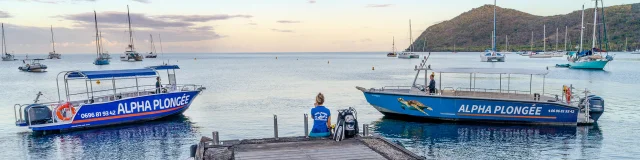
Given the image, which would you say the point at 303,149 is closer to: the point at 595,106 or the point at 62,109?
the point at 62,109

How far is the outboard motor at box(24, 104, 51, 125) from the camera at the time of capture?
21344 millimetres

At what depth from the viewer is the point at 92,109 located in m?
22.5

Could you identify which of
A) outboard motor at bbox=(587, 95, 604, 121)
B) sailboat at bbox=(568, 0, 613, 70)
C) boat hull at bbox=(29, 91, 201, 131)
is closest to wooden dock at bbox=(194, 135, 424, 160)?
boat hull at bbox=(29, 91, 201, 131)

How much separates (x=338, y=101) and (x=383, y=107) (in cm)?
1091

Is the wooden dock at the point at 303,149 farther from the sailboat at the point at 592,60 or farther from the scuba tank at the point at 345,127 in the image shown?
the sailboat at the point at 592,60

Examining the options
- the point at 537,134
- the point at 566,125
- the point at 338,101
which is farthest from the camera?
the point at 338,101

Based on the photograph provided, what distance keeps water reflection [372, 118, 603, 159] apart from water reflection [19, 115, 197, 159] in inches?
367

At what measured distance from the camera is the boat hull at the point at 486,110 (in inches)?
850

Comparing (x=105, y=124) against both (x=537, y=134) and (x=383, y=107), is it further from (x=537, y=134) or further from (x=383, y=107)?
(x=537, y=134)

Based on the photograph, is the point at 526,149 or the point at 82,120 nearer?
the point at 526,149

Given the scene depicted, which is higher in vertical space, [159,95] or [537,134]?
[159,95]

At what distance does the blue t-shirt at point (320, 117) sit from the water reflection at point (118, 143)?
8246 millimetres

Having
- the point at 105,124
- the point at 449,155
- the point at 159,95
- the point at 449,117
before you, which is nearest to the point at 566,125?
the point at 449,117

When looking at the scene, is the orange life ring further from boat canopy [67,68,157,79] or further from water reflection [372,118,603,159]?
water reflection [372,118,603,159]
